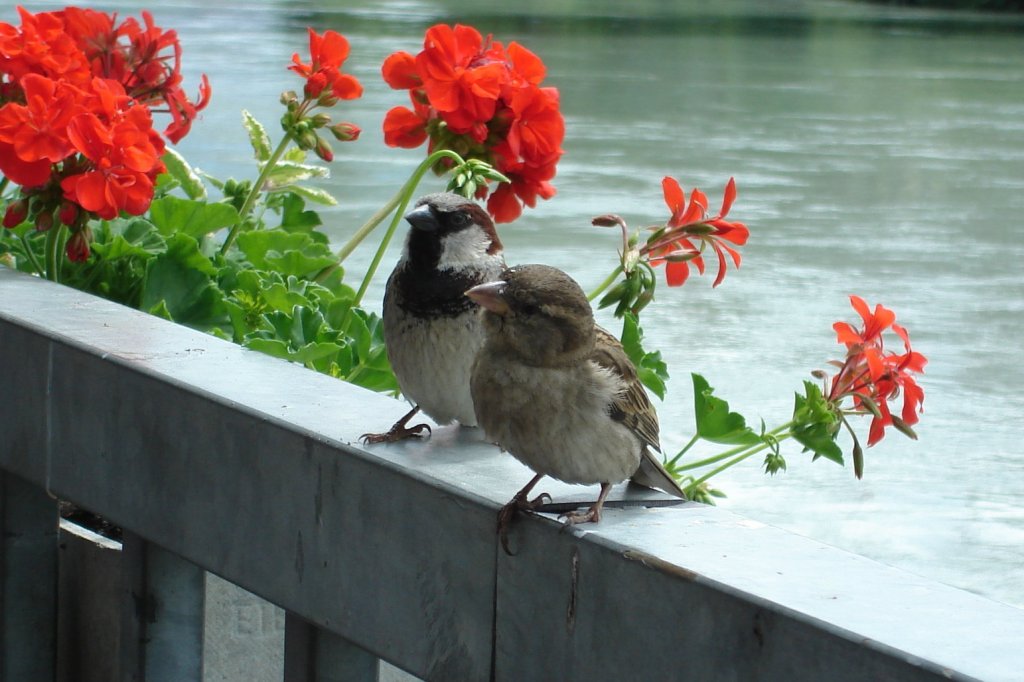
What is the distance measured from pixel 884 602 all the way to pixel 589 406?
42 cm

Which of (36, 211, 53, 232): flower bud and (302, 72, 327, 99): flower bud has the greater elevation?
(302, 72, 327, 99): flower bud

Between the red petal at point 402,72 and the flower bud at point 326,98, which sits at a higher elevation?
the red petal at point 402,72

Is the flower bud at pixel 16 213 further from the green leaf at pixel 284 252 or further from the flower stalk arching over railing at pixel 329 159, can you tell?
the green leaf at pixel 284 252

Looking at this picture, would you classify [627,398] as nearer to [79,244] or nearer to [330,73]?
[79,244]

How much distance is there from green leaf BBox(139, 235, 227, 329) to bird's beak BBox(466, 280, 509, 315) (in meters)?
1.06

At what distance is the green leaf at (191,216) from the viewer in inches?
106

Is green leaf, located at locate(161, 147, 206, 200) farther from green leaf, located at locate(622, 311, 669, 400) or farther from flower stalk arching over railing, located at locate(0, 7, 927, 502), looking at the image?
green leaf, located at locate(622, 311, 669, 400)

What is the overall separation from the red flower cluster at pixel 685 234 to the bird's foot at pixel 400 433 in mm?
651

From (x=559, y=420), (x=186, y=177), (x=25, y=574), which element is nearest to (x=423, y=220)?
(x=559, y=420)

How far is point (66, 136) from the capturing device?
7.38ft

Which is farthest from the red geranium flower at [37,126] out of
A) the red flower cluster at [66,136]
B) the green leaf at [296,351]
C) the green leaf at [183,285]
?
the green leaf at [296,351]

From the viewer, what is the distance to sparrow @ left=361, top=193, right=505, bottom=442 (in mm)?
1771

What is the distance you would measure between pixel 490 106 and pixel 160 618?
3.15 ft

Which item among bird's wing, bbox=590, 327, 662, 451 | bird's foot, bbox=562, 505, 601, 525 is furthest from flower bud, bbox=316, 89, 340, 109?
bird's foot, bbox=562, 505, 601, 525
